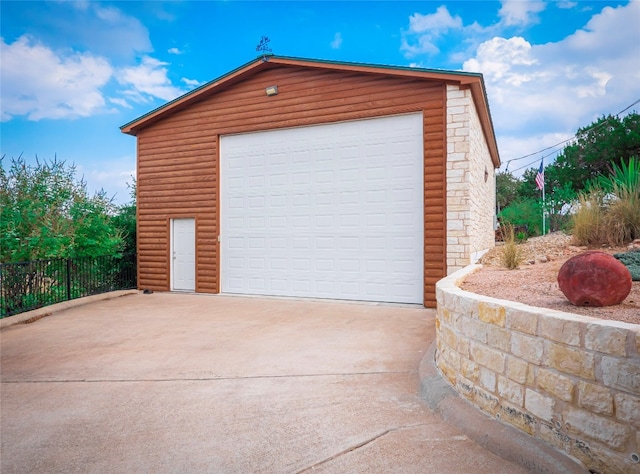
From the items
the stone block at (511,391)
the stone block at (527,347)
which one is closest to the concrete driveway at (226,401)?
the stone block at (511,391)

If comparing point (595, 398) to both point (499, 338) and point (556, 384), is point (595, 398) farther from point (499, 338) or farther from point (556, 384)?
point (499, 338)

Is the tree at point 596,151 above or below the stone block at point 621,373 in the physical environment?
above

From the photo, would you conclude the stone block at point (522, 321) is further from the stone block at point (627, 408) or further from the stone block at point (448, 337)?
the stone block at point (448, 337)

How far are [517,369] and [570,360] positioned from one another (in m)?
0.40

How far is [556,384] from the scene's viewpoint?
2.22 meters

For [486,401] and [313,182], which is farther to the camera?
[313,182]

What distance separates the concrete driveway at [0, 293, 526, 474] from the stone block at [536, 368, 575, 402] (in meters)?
0.47

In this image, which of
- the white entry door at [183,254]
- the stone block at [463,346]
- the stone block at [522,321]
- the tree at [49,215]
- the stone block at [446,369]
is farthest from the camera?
the white entry door at [183,254]

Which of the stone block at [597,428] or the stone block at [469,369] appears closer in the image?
the stone block at [597,428]

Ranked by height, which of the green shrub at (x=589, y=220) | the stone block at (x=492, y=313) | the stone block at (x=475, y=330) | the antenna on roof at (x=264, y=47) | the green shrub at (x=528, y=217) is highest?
the antenna on roof at (x=264, y=47)

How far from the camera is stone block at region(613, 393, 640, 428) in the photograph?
→ 185 cm

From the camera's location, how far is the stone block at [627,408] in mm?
1854

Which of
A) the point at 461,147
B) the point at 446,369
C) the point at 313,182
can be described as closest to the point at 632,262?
the point at 446,369

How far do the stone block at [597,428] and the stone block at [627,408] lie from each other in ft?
0.15
